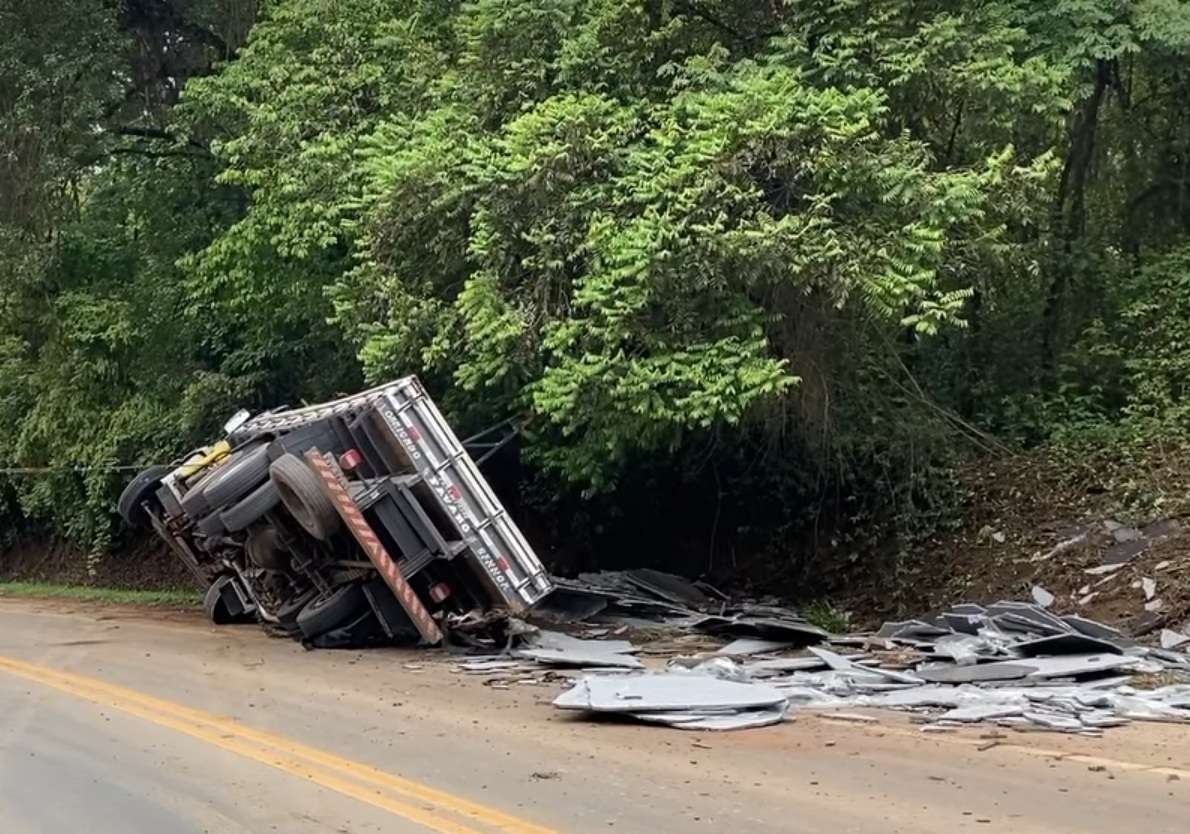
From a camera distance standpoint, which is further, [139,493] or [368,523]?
[139,493]

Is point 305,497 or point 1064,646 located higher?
point 305,497

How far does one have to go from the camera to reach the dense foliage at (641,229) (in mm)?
12156

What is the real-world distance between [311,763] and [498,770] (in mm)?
1109

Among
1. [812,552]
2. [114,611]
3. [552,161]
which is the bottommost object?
[812,552]

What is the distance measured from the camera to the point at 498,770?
733 centimetres

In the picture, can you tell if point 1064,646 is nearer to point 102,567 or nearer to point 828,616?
point 828,616

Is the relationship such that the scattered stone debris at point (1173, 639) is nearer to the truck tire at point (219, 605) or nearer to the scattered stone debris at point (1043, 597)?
the scattered stone debris at point (1043, 597)

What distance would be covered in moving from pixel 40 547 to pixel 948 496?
20201mm

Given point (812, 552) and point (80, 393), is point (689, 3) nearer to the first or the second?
point (812, 552)

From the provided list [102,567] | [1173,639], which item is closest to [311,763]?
[1173,639]

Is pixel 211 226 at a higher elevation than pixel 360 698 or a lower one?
higher

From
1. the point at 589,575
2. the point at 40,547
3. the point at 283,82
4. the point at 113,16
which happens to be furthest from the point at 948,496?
the point at 40,547

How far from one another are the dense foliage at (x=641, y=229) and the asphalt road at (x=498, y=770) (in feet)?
13.3

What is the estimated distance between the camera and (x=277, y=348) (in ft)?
63.7
